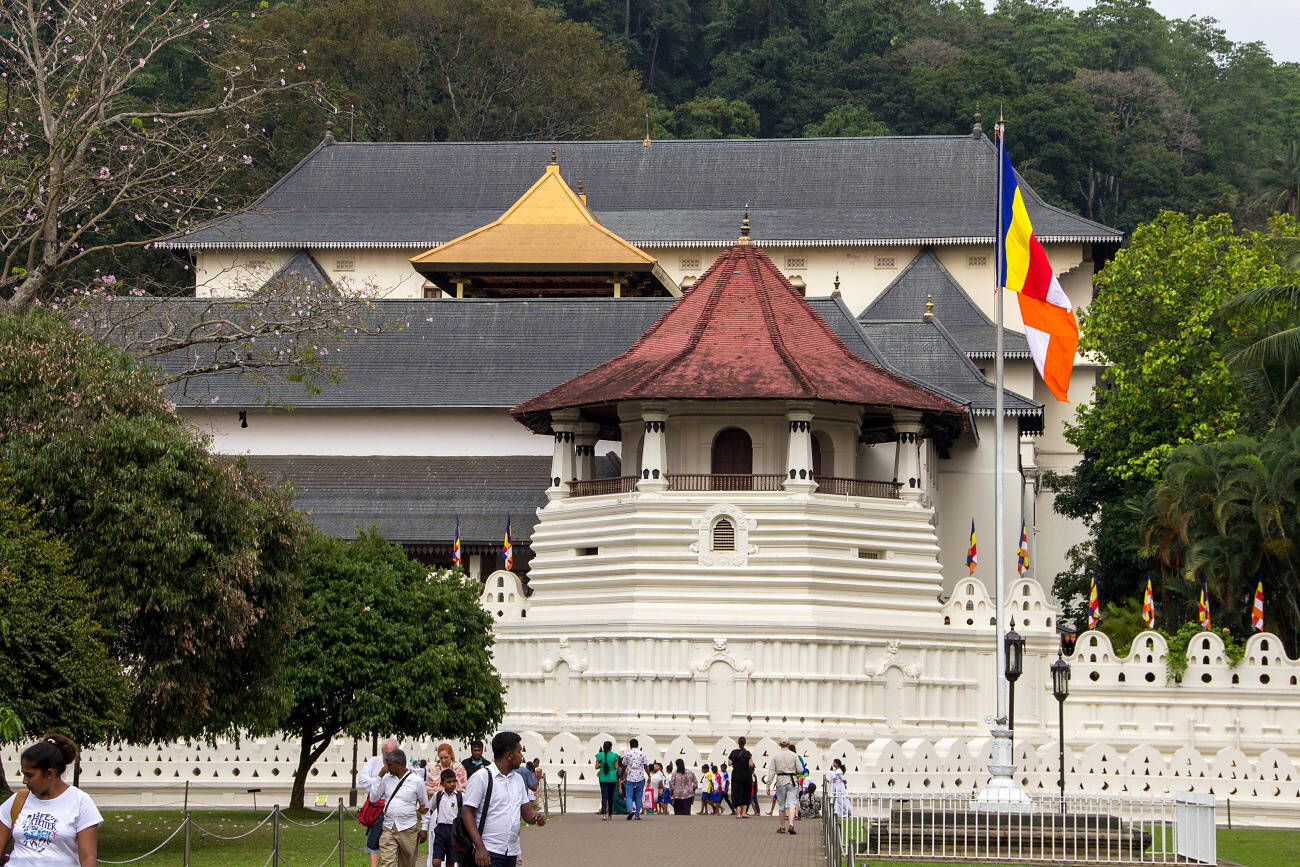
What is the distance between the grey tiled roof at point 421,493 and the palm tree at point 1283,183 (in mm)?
42235

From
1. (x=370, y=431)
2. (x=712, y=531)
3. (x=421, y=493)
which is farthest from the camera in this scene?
(x=370, y=431)

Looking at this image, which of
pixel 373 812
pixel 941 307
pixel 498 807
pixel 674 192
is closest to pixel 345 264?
pixel 674 192

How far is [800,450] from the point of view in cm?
3478

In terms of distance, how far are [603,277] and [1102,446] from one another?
46.4 ft

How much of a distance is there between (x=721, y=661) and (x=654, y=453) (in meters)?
4.23

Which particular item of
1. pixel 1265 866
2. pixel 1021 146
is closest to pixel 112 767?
pixel 1265 866

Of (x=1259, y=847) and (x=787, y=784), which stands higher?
(x=787, y=784)

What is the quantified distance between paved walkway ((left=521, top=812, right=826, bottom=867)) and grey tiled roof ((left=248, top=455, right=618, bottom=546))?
12.3m

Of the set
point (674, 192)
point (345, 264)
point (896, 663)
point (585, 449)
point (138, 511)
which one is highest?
point (674, 192)

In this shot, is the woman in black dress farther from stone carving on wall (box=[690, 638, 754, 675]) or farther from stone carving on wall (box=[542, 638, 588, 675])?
stone carving on wall (box=[542, 638, 588, 675])

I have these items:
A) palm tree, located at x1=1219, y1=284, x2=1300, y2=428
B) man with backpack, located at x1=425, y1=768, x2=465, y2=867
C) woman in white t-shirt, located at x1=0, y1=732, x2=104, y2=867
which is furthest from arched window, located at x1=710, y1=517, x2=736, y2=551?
woman in white t-shirt, located at x1=0, y1=732, x2=104, y2=867

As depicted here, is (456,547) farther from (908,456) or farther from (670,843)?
(670,843)

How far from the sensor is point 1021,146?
260 ft

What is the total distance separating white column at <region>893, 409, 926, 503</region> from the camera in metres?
36.2
